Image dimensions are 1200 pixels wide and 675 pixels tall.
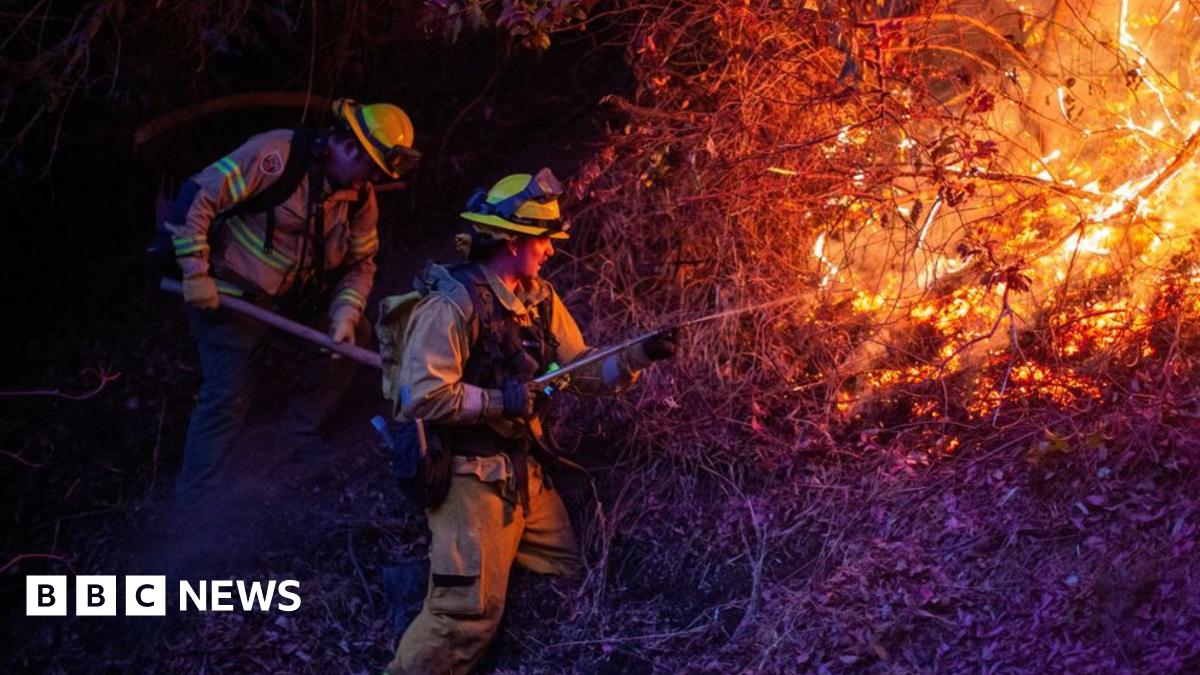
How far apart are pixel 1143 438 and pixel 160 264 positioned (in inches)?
183

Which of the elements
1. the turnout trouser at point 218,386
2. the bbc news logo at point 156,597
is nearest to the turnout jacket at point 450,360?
the bbc news logo at point 156,597

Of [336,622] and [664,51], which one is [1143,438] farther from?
[336,622]

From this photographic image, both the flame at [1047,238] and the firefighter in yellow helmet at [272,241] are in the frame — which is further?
the firefighter in yellow helmet at [272,241]

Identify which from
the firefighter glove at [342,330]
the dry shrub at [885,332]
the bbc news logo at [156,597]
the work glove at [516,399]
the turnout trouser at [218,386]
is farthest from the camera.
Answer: the turnout trouser at [218,386]

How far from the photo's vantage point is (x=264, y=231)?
6352mm

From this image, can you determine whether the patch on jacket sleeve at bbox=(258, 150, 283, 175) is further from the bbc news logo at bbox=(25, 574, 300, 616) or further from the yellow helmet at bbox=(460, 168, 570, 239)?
the bbc news logo at bbox=(25, 574, 300, 616)

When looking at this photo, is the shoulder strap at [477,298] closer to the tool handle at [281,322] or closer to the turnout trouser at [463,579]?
the turnout trouser at [463,579]

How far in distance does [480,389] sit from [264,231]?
1.81 metres

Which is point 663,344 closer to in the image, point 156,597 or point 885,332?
point 885,332

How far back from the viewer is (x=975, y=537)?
16.7 feet

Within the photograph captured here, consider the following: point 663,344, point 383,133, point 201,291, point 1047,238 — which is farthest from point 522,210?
point 1047,238

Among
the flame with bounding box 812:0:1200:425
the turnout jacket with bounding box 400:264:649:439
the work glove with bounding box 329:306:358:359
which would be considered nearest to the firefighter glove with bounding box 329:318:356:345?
the work glove with bounding box 329:306:358:359

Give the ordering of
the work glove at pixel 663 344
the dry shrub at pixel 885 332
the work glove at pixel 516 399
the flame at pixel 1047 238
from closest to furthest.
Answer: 1. the dry shrub at pixel 885 332
2. the work glove at pixel 663 344
3. the work glove at pixel 516 399
4. the flame at pixel 1047 238

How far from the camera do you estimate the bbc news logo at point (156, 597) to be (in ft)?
20.0
